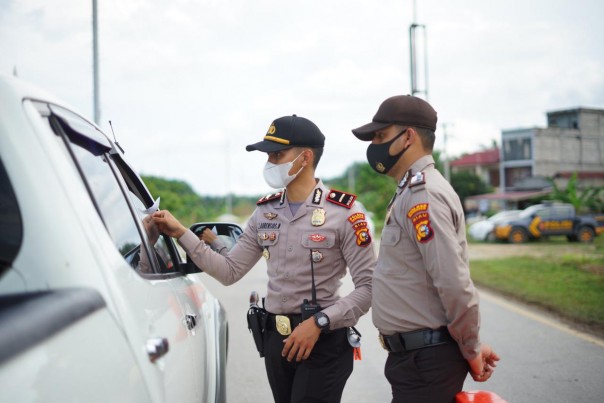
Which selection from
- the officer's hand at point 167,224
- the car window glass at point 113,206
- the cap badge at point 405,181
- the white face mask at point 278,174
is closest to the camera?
the car window glass at point 113,206

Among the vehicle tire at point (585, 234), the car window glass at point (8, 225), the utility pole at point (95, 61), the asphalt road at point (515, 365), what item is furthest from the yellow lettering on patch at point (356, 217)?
the vehicle tire at point (585, 234)

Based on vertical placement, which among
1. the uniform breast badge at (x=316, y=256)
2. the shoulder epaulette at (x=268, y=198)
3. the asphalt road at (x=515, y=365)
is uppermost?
the shoulder epaulette at (x=268, y=198)

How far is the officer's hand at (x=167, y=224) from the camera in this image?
2754 mm

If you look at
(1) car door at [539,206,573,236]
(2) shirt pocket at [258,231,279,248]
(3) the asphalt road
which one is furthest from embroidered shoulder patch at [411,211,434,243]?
(1) car door at [539,206,573,236]

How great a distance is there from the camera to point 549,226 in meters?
23.5

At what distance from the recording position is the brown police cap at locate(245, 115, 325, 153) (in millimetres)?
2820

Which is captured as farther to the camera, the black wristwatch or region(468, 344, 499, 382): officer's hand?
the black wristwatch

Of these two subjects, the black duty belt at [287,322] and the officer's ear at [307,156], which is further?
the officer's ear at [307,156]

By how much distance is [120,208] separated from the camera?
2.17 m

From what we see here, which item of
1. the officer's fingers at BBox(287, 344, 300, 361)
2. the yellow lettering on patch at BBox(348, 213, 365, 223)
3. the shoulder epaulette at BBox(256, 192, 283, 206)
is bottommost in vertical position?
the officer's fingers at BBox(287, 344, 300, 361)

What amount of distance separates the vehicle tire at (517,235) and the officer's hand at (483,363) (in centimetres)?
2247

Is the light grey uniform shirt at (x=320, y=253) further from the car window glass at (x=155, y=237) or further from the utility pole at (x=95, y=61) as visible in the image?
the utility pole at (x=95, y=61)

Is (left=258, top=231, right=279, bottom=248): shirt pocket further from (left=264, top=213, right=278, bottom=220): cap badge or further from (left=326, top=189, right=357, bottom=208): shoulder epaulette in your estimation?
(left=326, top=189, right=357, bottom=208): shoulder epaulette

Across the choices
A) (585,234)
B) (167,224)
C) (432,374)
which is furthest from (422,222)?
(585,234)
